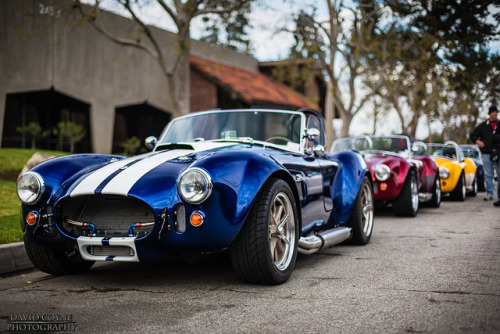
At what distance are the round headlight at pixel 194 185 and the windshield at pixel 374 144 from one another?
22.7ft

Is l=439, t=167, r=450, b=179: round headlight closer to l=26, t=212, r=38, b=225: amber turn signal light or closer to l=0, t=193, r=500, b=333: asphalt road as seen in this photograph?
l=0, t=193, r=500, b=333: asphalt road

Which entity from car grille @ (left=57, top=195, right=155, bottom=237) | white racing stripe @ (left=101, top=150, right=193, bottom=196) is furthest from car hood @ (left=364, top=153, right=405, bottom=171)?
car grille @ (left=57, top=195, right=155, bottom=237)

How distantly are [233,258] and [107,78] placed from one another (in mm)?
18644

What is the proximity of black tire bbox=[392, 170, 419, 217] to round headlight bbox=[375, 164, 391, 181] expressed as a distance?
382 mm

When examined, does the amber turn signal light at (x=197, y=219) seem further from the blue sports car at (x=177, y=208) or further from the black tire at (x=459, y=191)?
the black tire at (x=459, y=191)

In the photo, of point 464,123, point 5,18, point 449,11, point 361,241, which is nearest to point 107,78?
point 5,18

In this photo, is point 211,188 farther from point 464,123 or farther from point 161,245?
point 464,123

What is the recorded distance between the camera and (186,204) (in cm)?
369

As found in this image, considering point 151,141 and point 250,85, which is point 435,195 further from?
point 250,85

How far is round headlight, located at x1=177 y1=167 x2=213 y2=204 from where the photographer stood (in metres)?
3.65

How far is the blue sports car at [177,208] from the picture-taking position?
12.1ft

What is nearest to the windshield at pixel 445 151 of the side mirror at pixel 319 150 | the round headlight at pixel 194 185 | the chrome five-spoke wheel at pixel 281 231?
the side mirror at pixel 319 150

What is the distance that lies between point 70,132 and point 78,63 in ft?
8.54

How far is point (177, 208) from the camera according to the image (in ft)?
12.1
